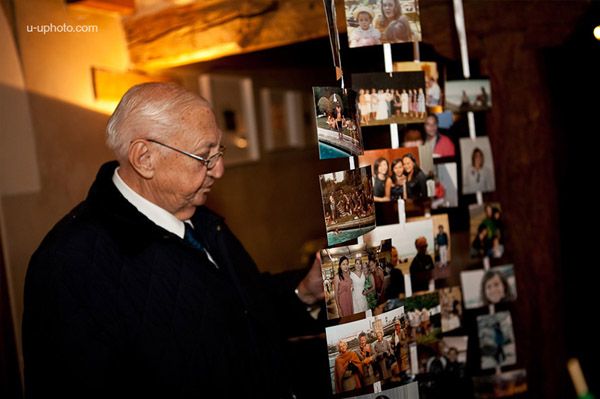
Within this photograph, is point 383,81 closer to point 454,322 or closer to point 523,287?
point 454,322

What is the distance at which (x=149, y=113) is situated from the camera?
1.61 m

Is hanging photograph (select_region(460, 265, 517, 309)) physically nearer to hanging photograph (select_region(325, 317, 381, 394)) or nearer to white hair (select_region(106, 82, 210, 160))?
hanging photograph (select_region(325, 317, 381, 394))

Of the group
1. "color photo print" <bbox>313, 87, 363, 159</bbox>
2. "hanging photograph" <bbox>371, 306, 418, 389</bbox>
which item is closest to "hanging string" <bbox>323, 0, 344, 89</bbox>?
"color photo print" <bbox>313, 87, 363, 159</bbox>

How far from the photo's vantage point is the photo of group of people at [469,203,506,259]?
6.18ft

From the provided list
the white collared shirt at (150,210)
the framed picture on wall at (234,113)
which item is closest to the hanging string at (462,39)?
the white collared shirt at (150,210)

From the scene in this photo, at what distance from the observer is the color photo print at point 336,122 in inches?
50.8

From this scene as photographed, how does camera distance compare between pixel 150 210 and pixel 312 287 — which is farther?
pixel 312 287

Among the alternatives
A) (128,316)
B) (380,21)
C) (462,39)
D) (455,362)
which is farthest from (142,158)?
(455,362)

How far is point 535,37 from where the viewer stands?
2123mm

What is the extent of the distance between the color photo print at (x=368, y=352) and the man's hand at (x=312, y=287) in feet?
1.12

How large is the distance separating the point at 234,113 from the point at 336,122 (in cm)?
249

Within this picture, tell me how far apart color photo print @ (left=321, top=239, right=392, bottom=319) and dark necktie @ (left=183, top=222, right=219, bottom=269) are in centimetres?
50

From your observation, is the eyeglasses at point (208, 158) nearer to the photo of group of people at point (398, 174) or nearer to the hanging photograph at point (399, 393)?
the photo of group of people at point (398, 174)

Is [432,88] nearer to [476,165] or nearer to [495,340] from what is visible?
[476,165]
